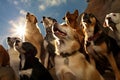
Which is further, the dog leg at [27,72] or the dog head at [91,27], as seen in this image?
the dog head at [91,27]

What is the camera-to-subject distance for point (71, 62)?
31.2 ft

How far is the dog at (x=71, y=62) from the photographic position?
372 inches

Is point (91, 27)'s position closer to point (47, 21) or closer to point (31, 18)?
point (47, 21)

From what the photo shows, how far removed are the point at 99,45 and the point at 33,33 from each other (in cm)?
600

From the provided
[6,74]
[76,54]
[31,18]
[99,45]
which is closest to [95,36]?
[99,45]

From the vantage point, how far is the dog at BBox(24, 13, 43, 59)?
15.2 m

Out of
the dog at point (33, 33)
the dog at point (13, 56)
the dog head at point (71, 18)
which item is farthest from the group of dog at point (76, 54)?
the dog head at point (71, 18)

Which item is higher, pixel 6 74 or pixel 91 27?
pixel 91 27

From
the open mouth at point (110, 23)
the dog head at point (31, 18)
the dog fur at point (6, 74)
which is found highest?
the dog head at point (31, 18)

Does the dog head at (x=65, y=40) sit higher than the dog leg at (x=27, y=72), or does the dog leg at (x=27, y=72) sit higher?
the dog head at (x=65, y=40)

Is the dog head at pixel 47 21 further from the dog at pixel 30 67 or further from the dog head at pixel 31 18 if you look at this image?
the dog at pixel 30 67

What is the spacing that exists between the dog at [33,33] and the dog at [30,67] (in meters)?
4.46

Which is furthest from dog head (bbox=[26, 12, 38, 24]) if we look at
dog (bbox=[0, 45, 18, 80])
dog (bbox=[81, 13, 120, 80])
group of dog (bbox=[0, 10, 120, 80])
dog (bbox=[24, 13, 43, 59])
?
dog (bbox=[81, 13, 120, 80])

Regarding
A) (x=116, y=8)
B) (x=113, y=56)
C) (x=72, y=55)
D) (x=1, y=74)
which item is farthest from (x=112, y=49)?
(x=116, y=8)
